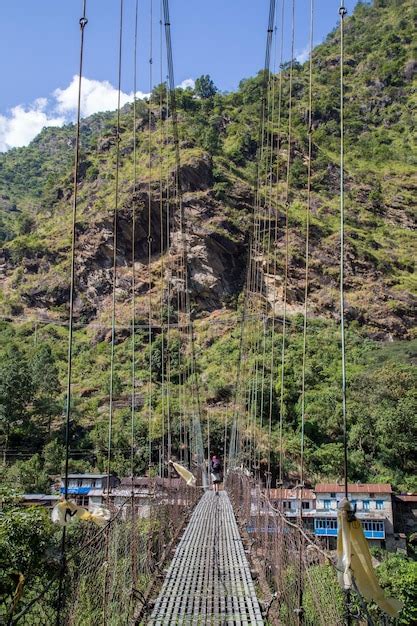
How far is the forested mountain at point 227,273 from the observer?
709 inches

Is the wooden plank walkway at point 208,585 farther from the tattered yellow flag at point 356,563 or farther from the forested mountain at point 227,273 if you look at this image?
the forested mountain at point 227,273

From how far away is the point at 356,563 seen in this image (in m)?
2.01

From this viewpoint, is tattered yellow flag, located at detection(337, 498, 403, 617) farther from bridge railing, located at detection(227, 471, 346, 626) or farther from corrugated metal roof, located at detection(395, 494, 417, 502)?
corrugated metal roof, located at detection(395, 494, 417, 502)

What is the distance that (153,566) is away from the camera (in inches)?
139

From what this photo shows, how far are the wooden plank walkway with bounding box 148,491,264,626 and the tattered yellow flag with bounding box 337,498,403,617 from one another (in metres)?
0.95

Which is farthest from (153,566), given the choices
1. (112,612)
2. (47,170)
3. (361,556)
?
(47,170)

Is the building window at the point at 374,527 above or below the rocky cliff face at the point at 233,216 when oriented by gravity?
below

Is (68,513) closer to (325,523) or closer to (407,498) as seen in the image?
(325,523)

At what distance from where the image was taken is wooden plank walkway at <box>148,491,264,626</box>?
2820 mm

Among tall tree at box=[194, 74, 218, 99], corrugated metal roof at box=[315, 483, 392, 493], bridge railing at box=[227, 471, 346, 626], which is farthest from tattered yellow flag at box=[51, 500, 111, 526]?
tall tree at box=[194, 74, 218, 99]

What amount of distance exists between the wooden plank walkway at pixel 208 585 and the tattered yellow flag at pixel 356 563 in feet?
3.10

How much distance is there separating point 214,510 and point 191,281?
1991 cm

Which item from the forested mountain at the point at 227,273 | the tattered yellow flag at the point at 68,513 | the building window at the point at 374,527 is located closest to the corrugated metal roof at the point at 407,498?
the building window at the point at 374,527

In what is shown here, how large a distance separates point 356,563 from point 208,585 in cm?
158
